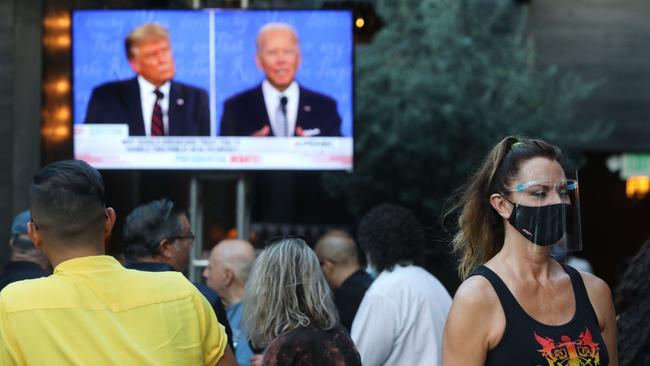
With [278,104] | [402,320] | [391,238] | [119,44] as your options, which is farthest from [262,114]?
[402,320]

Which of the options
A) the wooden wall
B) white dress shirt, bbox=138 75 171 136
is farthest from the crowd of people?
the wooden wall

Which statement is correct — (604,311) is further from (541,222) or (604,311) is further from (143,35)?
(143,35)

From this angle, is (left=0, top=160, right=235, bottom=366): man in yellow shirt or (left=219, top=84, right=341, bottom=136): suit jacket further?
(left=219, top=84, right=341, bottom=136): suit jacket

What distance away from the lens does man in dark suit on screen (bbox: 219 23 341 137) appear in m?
9.03

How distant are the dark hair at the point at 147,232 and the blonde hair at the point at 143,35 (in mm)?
3759

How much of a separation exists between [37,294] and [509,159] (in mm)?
1620

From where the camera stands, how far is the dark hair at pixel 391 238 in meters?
6.14

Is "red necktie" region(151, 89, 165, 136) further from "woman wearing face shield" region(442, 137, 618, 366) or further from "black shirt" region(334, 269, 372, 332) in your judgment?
"woman wearing face shield" region(442, 137, 618, 366)

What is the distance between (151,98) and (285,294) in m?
4.97

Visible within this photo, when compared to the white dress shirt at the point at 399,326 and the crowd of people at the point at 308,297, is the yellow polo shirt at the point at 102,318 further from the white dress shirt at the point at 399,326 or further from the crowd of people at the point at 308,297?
the white dress shirt at the point at 399,326

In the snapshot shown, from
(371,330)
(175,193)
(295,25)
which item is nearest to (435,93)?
(175,193)

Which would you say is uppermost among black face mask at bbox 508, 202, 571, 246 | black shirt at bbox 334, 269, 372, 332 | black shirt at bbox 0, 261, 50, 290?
black face mask at bbox 508, 202, 571, 246

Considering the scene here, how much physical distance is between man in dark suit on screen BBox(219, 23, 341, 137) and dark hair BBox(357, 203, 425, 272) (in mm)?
2624

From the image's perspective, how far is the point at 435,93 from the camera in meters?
19.2
